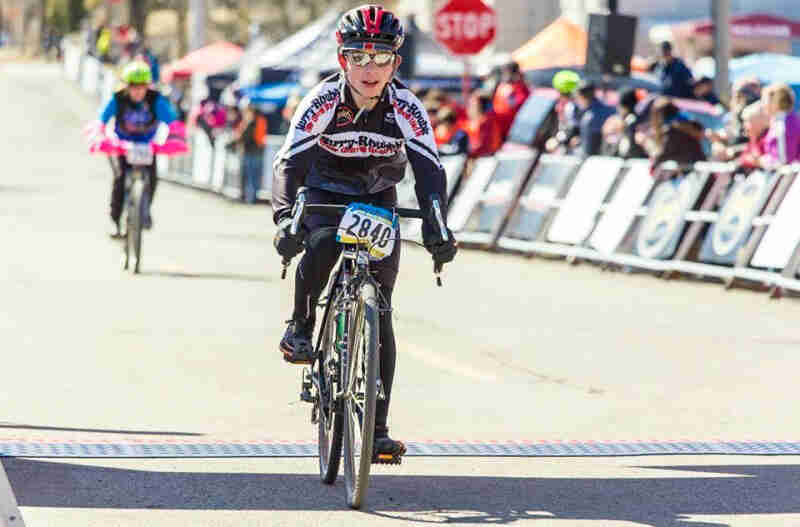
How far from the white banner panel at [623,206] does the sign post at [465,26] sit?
947cm

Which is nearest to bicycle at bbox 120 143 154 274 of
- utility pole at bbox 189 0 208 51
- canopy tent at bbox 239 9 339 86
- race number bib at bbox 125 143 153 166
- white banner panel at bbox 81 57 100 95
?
race number bib at bbox 125 143 153 166

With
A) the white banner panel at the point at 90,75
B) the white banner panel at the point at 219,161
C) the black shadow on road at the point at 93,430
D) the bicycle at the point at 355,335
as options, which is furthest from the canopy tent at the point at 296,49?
the bicycle at the point at 355,335

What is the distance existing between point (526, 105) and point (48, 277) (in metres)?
7.67

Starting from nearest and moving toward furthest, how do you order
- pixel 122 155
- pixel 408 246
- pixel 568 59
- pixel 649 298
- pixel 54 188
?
pixel 649 298, pixel 122 155, pixel 408 246, pixel 568 59, pixel 54 188

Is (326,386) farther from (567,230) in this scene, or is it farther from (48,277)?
(567,230)

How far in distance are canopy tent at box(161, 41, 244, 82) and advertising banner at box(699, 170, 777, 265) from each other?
26.5 metres

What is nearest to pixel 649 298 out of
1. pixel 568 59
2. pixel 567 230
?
pixel 567 230

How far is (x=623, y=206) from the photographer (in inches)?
734

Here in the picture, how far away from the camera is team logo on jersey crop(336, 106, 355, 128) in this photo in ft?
25.1

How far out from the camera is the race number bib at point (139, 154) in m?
17.4

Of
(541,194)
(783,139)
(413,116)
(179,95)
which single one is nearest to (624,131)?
(541,194)

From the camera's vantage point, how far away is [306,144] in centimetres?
768

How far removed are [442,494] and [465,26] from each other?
2131 cm

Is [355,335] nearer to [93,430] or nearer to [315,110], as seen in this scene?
[315,110]
